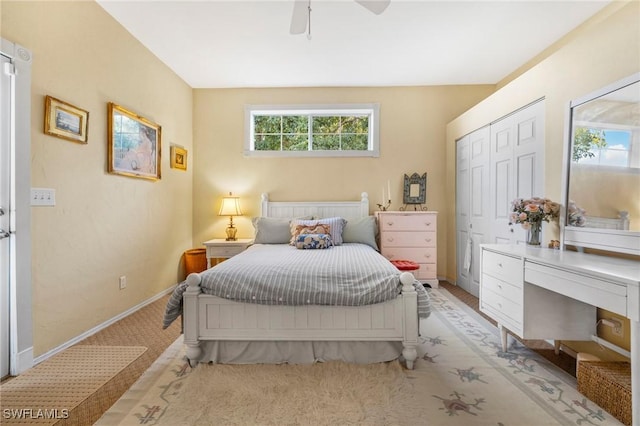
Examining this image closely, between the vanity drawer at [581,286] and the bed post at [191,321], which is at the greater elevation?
the vanity drawer at [581,286]

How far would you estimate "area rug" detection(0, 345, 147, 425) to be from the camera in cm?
152

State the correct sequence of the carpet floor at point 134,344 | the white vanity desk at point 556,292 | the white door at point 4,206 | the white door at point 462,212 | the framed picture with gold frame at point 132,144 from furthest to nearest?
the white door at point 462,212 → the framed picture with gold frame at point 132,144 → the white door at point 4,206 → the carpet floor at point 134,344 → the white vanity desk at point 556,292

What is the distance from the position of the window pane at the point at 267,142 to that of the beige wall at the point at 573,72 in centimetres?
270

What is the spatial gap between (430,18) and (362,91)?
5.26 feet

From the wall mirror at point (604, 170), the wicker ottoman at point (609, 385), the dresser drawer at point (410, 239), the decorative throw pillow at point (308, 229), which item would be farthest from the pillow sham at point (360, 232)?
the wicker ottoman at point (609, 385)

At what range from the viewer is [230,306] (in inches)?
77.5

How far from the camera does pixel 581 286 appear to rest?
148 centimetres

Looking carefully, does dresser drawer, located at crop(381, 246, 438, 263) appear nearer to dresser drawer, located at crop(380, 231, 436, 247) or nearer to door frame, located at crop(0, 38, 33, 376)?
dresser drawer, located at crop(380, 231, 436, 247)

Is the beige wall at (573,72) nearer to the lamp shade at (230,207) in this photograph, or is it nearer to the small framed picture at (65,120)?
the lamp shade at (230,207)

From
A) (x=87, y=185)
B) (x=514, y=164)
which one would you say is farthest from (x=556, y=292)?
(x=87, y=185)

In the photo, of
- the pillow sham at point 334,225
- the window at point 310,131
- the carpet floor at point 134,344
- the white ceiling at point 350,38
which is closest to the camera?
the carpet floor at point 134,344

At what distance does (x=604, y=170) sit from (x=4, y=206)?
12.5 feet

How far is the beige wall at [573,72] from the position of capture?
1.78 meters

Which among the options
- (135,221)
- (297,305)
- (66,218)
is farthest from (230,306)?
(135,221)
